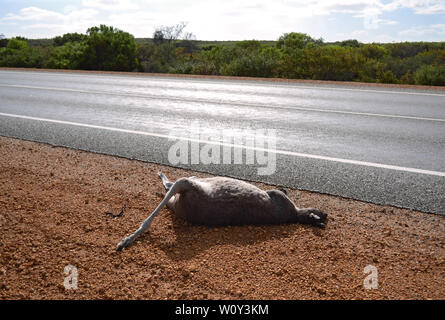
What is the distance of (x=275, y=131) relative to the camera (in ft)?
23.8

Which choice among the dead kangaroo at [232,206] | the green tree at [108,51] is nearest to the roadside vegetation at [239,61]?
the green tree at [108,51]

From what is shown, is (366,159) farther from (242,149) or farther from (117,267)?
(117,267)

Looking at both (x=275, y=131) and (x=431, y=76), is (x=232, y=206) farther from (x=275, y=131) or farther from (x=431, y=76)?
(x=431, y=76)

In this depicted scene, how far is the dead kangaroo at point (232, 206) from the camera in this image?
11.1 feet

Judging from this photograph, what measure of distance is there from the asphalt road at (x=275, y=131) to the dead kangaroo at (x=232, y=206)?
1.00 metres

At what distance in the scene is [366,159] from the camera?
18.1ft

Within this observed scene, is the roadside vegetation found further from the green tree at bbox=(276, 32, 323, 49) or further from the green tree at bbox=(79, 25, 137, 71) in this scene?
the green tree at bbox=(276, 32, 323, 49)

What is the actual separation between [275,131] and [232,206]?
4.06 meters

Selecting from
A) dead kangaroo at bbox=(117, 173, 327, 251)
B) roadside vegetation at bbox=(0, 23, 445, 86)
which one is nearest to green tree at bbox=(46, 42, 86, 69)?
roadside vegetation at bbox=(0, 23, 445, 86)

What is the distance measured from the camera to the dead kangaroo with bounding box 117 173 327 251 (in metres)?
3.39

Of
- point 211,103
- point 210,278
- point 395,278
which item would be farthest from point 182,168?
point 211,103

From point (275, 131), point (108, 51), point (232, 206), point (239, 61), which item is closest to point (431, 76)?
point (239, 61)

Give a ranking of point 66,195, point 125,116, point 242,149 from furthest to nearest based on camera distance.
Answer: point 125,116
point 242,149
point 66,195
